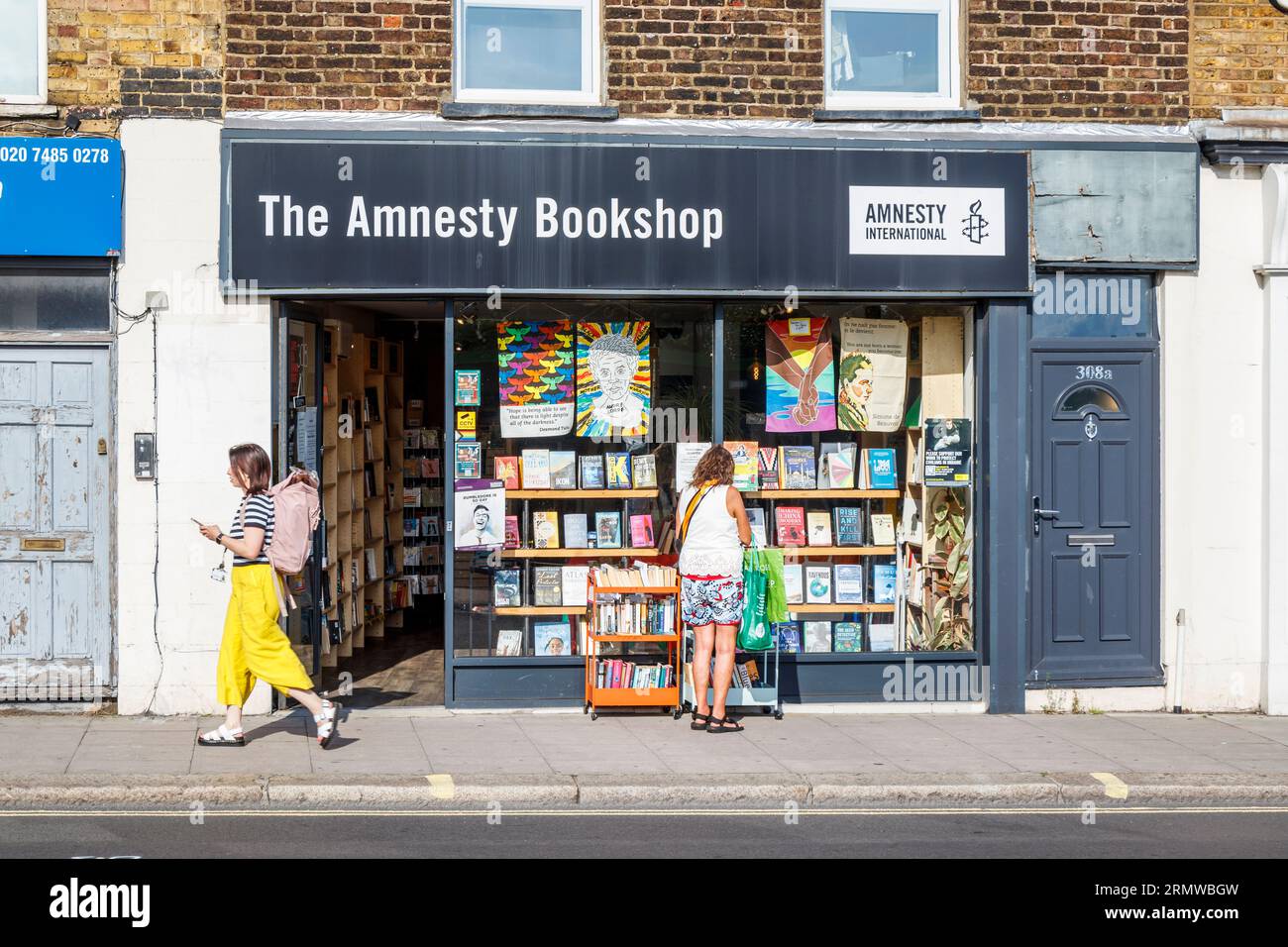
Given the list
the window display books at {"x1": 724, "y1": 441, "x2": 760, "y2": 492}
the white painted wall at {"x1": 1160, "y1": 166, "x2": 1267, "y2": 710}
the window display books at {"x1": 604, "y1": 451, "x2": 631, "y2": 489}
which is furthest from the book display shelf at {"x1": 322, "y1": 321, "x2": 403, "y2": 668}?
the white painted wall at {"x1": 1160, "y1": 166, "x2": 1267, "y2": 710}

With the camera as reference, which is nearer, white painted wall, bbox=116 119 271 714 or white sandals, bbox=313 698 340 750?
white sandals, bbox=313 698 340 750

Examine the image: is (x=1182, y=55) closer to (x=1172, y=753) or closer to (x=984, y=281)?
(x=984, y=281)

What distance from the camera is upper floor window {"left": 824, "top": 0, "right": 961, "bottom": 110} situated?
435 inches

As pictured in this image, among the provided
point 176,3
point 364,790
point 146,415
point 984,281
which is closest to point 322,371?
point 146,415

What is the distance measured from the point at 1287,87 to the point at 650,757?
711cm

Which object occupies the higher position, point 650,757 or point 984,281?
point 984,281

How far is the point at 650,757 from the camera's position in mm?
9141

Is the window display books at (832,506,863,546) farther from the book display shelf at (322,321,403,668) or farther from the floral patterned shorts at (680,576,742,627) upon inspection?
the book display shelf at (322,321,403,668)

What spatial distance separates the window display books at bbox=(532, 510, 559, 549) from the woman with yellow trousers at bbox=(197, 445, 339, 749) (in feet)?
7.53

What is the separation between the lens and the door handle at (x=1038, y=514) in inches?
435

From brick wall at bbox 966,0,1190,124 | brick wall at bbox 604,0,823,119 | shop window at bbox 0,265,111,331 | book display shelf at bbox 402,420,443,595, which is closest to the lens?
shop window at bbox 0,265,111,331

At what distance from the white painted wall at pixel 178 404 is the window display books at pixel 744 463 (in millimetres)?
3459

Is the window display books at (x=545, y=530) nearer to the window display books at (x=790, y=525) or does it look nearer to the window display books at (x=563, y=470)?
the window display books at (x=563, y=470)

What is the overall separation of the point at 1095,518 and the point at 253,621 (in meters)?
6.23
